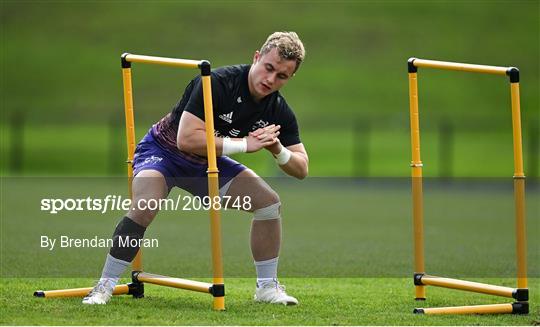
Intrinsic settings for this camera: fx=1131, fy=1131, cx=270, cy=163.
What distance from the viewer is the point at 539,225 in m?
16.6

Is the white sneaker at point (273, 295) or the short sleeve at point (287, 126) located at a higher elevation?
the short sleeve at point (287, 126)

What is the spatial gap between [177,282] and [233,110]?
4.29 feet

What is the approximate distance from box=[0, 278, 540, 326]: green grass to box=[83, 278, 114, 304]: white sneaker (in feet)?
0.23

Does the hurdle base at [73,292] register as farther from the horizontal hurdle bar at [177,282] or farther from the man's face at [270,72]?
the man's face at [270,72]

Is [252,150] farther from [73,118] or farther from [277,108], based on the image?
[73,118]

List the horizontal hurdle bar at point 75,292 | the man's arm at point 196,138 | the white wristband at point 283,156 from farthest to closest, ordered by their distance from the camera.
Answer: the horizontal hurdle bar at point 75,292 < the white wristband at point 283,156 < the man's arm at point 196,138

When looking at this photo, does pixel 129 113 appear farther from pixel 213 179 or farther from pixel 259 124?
pixel 213 179

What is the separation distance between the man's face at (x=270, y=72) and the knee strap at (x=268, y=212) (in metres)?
0.86

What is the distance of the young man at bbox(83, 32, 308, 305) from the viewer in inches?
310

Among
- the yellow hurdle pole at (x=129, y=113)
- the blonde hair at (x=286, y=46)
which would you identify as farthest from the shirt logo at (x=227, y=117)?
the yellow hurdle pole at (x=129, y=113)

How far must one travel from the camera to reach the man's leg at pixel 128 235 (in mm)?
8008

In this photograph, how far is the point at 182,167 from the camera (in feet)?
27.2

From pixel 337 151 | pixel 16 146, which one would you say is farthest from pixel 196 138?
pixel 337 151

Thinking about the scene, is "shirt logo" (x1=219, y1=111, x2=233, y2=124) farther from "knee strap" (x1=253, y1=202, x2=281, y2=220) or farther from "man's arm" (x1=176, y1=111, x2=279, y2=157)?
"knee strap" (x1=253, y1=202, x2=281, y2=220)
